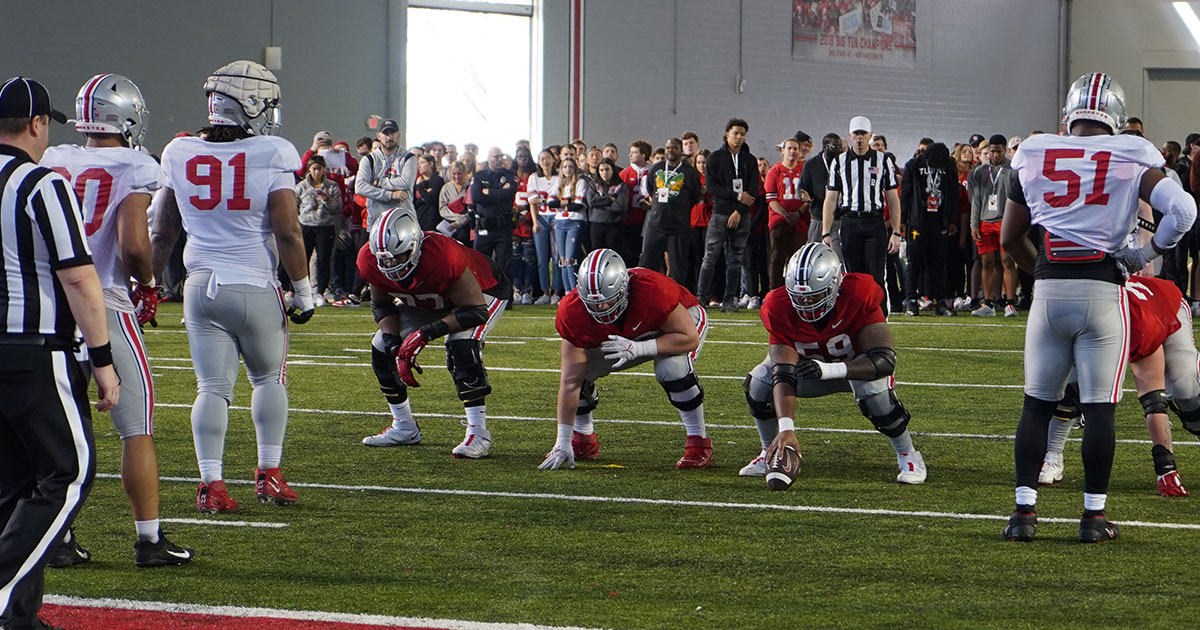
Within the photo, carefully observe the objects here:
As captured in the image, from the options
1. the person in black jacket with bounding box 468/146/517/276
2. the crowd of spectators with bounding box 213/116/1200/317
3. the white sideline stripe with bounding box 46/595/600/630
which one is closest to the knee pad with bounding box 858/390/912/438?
the white sideline stripe with bounding box 46/595/600/630

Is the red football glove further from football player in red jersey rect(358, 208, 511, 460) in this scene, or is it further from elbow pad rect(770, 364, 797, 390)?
elbow pad rect(770, 364, 797, 390)

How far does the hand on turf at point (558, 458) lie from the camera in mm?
6625

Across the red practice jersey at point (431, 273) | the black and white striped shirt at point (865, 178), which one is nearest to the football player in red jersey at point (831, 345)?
the red practice jersey at point (431, 273)

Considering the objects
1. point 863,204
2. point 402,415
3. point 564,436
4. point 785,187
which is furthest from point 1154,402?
point 785,187

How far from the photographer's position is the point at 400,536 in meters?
5.19

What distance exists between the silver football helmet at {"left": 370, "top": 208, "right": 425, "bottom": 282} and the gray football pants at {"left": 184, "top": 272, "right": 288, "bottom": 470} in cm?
112

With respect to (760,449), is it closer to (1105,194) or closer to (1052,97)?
(1105,194)

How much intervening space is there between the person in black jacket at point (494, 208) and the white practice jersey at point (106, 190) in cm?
1060

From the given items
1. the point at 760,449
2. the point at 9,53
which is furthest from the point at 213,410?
the point at 9,53

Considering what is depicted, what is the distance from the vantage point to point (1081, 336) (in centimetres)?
492

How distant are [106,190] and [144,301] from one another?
53cm

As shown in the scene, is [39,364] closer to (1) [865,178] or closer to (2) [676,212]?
(1) [865,178]

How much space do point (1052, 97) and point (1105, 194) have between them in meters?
24.7

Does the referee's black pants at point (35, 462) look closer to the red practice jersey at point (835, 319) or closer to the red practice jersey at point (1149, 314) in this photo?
the red practice jersey at point (835, 319)
